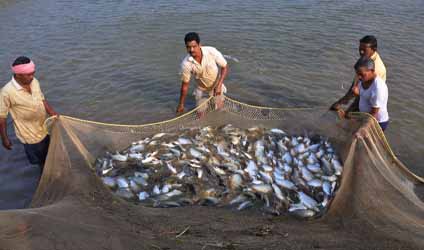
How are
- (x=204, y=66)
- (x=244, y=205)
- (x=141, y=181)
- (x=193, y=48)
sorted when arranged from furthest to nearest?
(x=204, y=66) → (x=193, y=48) → (x=141, y=181) → (x=244, y=205)

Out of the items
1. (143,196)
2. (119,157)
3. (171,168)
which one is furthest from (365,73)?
(119,157)

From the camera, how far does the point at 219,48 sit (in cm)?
1047

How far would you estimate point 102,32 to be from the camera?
466 inches

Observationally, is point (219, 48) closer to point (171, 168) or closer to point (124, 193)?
point (171, 168)

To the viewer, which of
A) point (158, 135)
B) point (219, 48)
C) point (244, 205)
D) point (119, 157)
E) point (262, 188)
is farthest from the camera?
point (219, 48)

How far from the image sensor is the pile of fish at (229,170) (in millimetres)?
4520

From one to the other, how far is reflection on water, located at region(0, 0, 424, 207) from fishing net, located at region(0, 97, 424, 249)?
6.42 ft

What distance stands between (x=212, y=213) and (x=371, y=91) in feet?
8.58

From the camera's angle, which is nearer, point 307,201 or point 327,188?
point 307,201

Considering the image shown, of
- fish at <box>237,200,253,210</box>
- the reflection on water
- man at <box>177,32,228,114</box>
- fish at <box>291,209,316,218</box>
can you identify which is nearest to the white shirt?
man at <box>177,32,228,114</box>

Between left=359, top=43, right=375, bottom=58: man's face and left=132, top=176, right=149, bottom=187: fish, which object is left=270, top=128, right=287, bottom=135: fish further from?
left=132, top=176, right=149, bottom=187: fish

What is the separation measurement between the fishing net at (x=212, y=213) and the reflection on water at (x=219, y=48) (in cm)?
196

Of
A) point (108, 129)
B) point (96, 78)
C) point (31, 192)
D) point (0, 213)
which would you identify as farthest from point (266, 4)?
point (0, 213)

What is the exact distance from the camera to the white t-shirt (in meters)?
4.65
